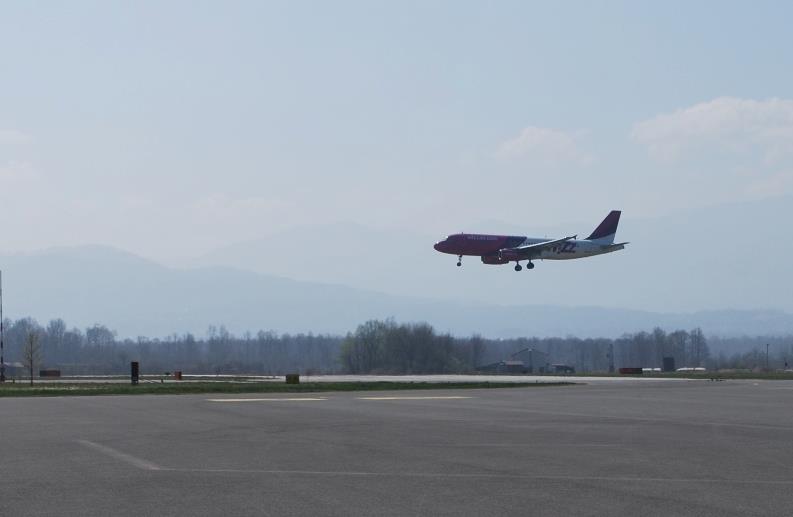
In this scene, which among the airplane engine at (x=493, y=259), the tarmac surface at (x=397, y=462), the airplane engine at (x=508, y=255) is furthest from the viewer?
the airplane engine at (x=493, y=259)

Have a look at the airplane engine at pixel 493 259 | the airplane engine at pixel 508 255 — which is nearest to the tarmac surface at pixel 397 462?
the airplane engine at pixel 508 255

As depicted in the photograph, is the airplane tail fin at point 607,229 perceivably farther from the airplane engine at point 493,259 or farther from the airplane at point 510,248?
the airplane engine at point 493,259

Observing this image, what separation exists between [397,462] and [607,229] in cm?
9738

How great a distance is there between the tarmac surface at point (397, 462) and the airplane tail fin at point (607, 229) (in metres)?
80.1

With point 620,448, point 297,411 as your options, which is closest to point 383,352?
point 297,411

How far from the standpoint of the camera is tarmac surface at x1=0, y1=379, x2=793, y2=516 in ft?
46.0

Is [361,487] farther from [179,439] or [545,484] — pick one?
[179,439]

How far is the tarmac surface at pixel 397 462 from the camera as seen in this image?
46.0 ft

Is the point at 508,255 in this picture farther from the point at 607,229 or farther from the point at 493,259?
the point at 607,229

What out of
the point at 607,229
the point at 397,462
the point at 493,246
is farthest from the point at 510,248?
the point at 397,462

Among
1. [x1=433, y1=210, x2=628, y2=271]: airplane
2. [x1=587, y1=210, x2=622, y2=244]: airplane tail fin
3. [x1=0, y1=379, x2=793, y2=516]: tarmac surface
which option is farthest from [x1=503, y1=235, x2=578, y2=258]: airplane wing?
[x1=0, y1=379, x2=793, y2=516]: tarmac surface

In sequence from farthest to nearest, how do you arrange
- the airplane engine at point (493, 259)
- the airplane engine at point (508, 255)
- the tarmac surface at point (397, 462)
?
the airplane engine at point (493, 259), the airplane engine at point (508, 255), the tarmac surface at point (397, 462)

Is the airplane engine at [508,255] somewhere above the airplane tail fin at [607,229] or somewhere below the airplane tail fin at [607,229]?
below

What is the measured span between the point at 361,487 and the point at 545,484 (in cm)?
250
